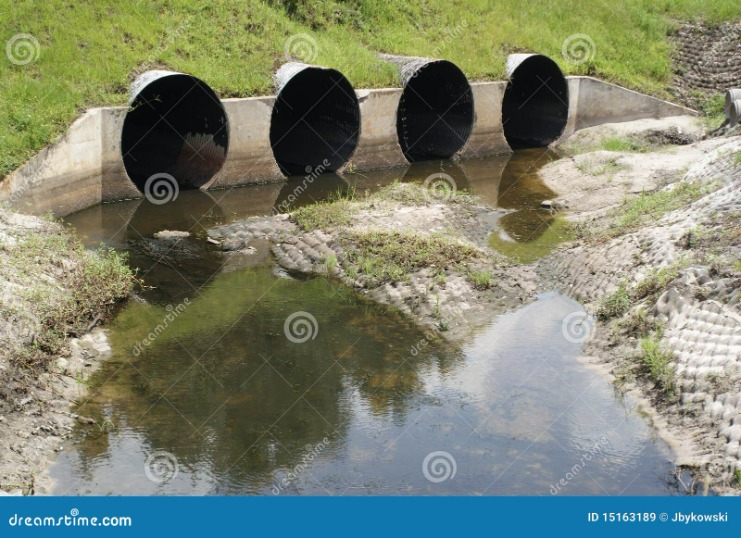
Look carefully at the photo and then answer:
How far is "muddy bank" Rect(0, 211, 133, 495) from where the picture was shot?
8.77 meters

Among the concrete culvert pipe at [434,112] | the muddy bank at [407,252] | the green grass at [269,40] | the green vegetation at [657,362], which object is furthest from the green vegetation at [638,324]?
the concrete culvert pipe at [434,112]

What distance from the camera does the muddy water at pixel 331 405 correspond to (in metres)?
8.59

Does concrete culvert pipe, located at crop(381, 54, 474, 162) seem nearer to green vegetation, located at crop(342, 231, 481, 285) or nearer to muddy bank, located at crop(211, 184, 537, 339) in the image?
muddy bank, located at crop(211, 184, 537, 339)

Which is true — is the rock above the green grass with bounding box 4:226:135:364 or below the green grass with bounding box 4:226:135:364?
above

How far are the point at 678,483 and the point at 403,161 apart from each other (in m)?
14.0

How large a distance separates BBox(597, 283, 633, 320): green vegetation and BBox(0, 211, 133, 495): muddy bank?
677 centimetres

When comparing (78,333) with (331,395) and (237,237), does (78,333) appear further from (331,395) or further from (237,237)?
(237,237)

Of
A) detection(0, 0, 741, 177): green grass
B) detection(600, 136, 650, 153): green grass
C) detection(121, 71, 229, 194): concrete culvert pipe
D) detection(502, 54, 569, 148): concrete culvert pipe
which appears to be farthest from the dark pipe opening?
detection(121, 71, 229, 194): concrete culvert pipe

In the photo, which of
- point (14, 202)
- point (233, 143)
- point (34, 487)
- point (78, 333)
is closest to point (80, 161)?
point (14, 202)

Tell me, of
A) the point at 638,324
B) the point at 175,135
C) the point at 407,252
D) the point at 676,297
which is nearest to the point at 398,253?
the point at 407,252

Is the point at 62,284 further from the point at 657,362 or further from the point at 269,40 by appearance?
the point at 269,40

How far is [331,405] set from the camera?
10.1 m

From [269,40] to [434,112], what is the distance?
5.07 m

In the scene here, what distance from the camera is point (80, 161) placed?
16500 millimetres
